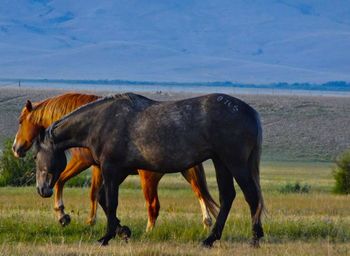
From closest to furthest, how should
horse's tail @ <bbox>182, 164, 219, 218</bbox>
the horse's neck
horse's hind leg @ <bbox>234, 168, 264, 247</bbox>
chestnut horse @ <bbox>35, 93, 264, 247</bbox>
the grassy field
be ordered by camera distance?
the grassy field → chestnut horse @ <bbox>35, 93, 264, 247</bbox> → horse's hind leg @ <bbox>234, 168, 264, 247</bbox> → the horse's neck → horse's tail @ <bbox>182, 164, 219, 218</bbox>

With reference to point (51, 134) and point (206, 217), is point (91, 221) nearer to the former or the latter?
point (206, 217)

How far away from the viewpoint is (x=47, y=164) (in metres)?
14.6

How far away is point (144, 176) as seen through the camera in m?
16.3

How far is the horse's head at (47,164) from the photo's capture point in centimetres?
1462

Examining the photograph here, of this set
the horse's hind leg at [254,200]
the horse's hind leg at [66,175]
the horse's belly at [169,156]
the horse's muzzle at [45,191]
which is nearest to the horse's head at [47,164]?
the horse's muzzle at [45,191]

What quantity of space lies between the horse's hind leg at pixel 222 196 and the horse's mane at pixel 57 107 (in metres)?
2.73

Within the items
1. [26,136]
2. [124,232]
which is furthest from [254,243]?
[26,136]

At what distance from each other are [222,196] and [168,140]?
103cm

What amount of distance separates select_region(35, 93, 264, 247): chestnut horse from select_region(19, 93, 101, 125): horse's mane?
66.4 inches

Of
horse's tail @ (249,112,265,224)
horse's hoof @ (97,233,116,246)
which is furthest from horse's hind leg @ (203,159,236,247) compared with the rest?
horse's hoof @ (97,233,116,246)

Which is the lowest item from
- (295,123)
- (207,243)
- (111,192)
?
(295,123)

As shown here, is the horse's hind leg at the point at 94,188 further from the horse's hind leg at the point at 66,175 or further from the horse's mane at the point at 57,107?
the horse's mane at the point at 57,107

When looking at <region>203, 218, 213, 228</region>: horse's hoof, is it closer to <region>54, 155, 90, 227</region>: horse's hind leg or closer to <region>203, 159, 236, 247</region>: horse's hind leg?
<region>54, 155, 90, 227</region>: horse's hind leg

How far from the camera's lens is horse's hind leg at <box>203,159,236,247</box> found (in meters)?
14.0
